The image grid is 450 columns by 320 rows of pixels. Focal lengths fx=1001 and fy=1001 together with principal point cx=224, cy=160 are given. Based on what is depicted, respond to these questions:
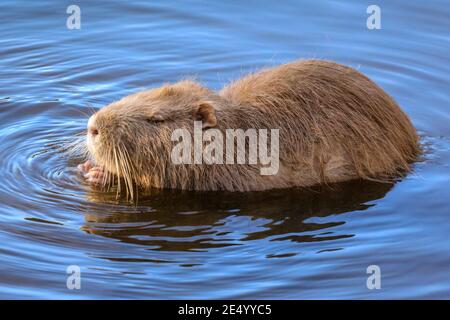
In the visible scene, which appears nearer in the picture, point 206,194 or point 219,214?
point 219,214

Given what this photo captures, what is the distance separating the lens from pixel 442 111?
34.3 ft

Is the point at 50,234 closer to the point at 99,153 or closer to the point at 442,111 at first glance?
the point at 99,153

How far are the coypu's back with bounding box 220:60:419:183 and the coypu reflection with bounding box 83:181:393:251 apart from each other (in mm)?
253

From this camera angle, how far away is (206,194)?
29.0ft

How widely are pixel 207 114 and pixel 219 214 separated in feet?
2.95

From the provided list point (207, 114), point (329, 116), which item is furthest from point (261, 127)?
point (329, 116)

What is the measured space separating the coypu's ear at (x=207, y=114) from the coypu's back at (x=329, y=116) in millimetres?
391

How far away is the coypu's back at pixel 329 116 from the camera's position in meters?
8.81

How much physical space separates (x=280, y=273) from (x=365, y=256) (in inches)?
28.7

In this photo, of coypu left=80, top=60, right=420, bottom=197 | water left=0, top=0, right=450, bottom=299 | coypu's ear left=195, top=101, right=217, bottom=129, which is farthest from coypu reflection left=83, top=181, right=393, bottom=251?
coypu's ear left=195, top=101, right=217, bottom=129

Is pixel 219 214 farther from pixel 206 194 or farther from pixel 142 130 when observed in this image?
pixel 142 130

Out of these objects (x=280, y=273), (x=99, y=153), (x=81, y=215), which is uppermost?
(x=99, y=153)

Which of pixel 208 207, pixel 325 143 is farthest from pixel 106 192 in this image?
pixel 325 143

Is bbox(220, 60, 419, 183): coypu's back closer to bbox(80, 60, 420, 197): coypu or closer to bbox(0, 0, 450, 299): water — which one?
bbox(80, 60, 420, 197): coypu
